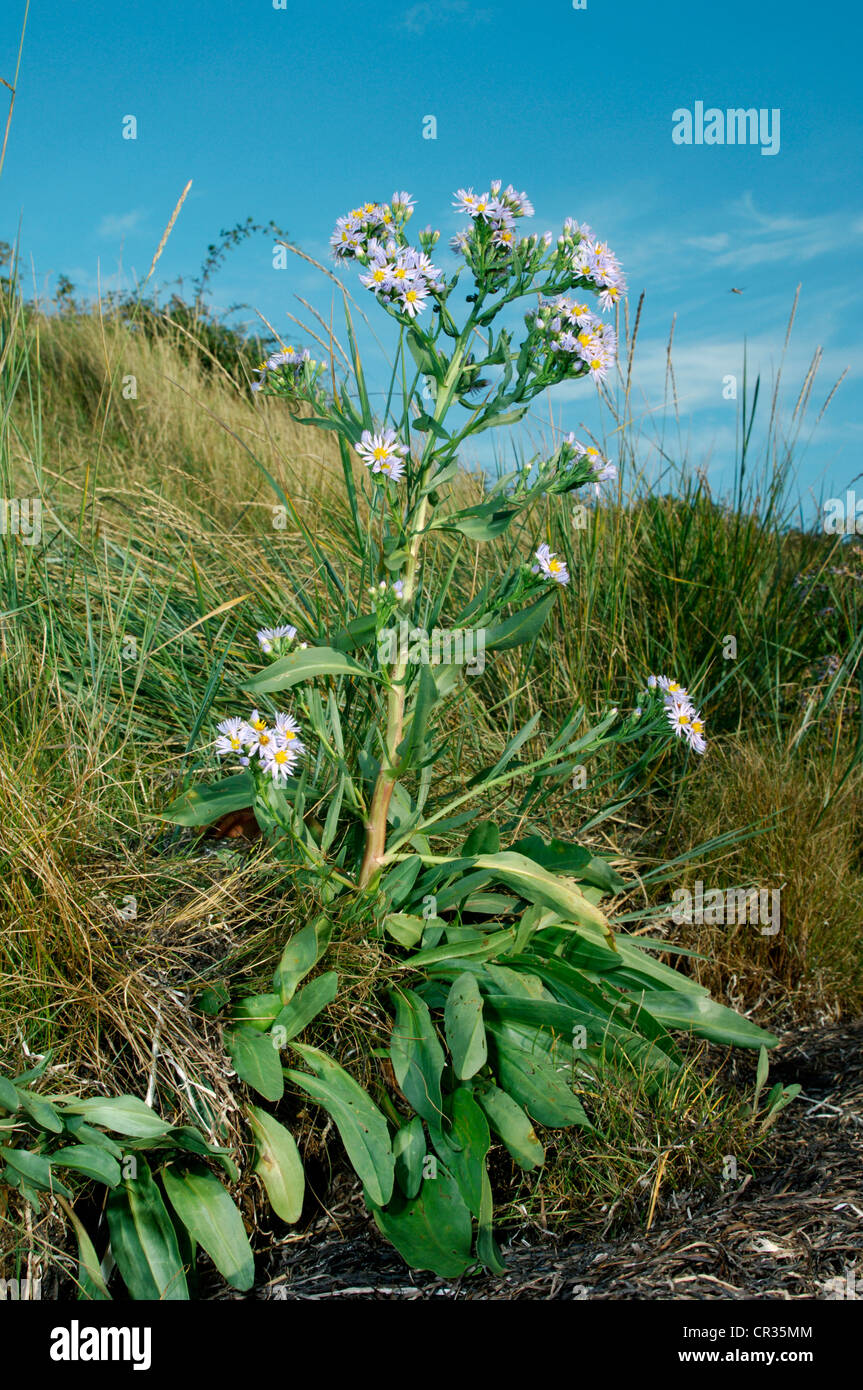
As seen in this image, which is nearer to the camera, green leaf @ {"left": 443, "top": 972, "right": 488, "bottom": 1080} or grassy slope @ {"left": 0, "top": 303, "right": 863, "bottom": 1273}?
green leaf @ {"left": 443, "top": 972, "right": 488, "bottom": 1080}

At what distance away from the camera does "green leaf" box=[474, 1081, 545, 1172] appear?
196 cm

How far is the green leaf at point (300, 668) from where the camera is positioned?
1.98 metres

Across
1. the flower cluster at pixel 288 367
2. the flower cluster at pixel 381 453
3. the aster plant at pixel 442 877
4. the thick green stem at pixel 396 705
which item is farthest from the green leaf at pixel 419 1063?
the flower cluster at pixel 288 367

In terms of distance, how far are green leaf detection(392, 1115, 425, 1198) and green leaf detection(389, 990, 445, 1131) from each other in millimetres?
44

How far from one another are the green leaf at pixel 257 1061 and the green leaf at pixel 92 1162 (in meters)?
0.28

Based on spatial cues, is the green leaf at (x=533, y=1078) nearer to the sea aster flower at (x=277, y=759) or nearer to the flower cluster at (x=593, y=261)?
the sea aster flower at (x=277, y=759)

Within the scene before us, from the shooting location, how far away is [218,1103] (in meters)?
2.01

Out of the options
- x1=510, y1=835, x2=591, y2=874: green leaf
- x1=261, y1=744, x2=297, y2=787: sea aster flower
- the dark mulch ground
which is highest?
x1=261, y1=744, x2=297, y2=787: sea aster flower

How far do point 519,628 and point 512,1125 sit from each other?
0.97 m

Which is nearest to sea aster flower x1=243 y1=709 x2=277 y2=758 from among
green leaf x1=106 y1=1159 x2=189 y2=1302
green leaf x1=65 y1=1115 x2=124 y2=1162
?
green leaf x1=65 y1=1115 x2=124 y2=1162

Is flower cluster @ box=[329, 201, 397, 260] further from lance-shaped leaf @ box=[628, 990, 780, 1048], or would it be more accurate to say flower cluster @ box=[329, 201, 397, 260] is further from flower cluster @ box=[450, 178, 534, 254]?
lance-shaped leaf @ box=[628, 990, 780, 1048]

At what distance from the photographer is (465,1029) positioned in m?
1.97
